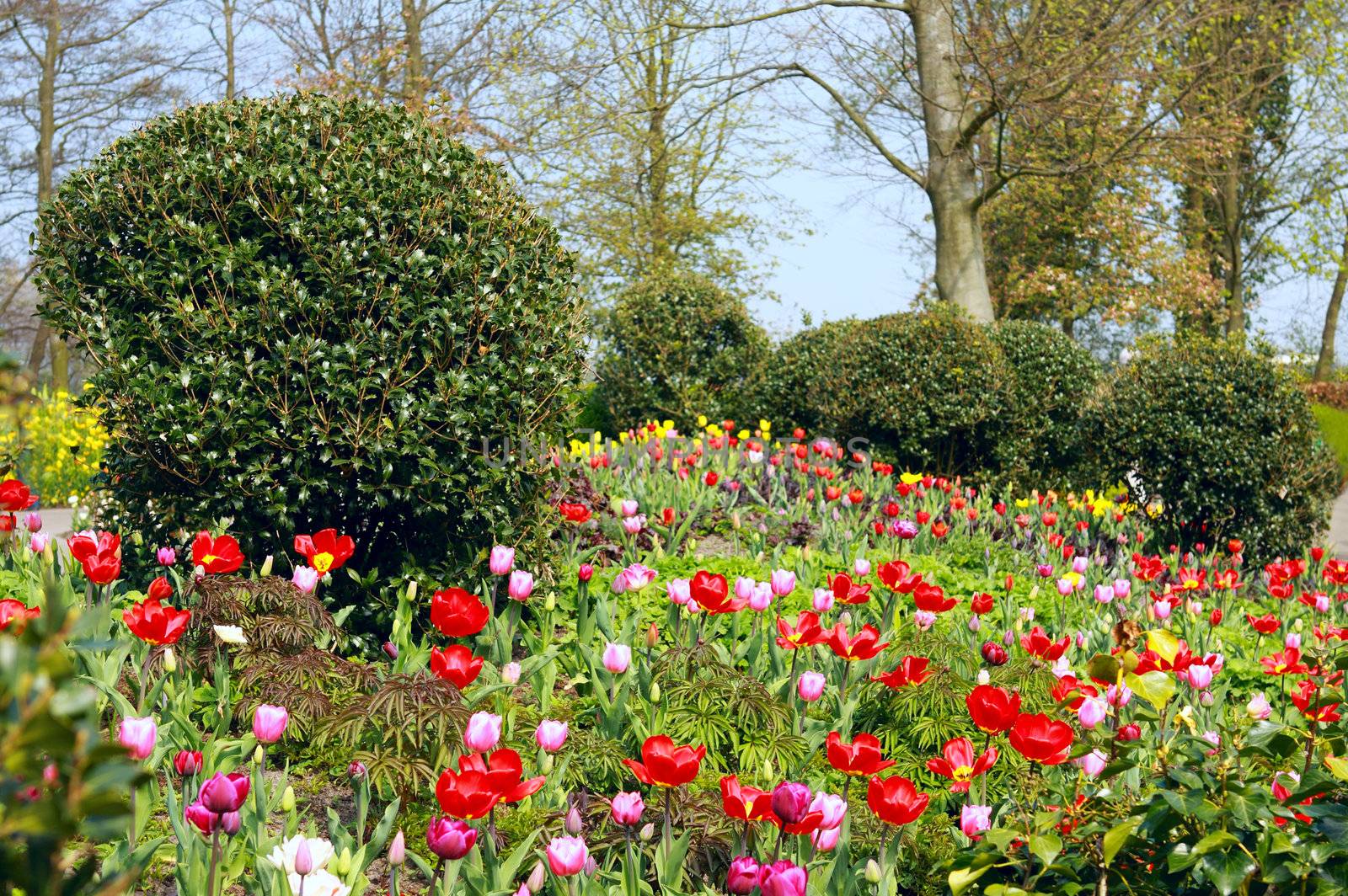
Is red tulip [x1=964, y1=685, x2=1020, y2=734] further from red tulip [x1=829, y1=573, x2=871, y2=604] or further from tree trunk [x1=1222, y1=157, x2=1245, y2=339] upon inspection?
tree trunk [x1=1222, y1=157, x2=1245, y2=339]

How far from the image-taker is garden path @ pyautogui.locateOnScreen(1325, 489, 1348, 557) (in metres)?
12.1

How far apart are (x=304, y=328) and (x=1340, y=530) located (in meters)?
14.3

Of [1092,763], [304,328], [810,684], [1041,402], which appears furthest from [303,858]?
[1041,402]

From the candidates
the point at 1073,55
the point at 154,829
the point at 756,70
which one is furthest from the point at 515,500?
the point at 756,70

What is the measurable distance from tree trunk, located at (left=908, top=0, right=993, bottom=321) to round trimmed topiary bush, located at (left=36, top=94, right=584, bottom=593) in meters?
10.4

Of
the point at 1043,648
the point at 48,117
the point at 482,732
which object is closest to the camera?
the point at 482,732

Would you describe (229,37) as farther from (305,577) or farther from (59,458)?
(305,577)

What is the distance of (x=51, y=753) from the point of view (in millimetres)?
800

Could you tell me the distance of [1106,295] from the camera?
2536 centimetres

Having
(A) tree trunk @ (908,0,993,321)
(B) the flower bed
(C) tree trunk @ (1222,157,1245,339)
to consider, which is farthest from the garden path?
(C) tree trunk @ (1222,157,1245,339)

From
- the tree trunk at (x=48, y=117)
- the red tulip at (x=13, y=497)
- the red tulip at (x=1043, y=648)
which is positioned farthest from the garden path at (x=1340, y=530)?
the tree trunk at (x=48, y=117)

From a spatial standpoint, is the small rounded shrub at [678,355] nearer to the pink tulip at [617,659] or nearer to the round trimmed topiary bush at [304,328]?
the round trimmed topiary bush at [304,328]

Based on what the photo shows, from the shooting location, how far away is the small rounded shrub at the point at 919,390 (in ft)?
34.9

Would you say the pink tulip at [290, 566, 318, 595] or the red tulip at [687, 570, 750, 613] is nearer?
the red tulip at [687, 570, 750, 613]
